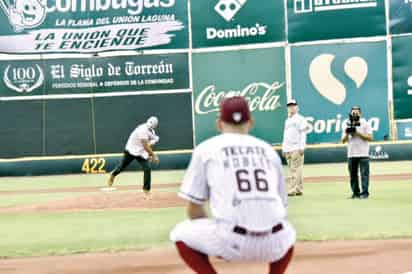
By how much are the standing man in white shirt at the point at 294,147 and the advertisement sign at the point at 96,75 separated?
13618 millimetres

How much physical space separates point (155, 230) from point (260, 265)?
3.70 meters

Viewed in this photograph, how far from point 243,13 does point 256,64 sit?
1881 mm

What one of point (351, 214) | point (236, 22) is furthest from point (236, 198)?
point (236, 22)

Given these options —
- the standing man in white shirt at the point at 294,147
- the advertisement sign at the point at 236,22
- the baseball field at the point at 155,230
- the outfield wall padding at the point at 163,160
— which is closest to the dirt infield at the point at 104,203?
the baseball field at the point at 155,230

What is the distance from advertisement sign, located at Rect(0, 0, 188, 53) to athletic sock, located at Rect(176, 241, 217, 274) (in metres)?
26.5

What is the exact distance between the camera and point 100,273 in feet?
29.6

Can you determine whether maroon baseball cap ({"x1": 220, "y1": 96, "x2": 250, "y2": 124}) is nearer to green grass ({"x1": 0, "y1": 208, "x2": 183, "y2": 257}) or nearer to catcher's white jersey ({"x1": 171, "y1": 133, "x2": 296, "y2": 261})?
catcher's white jersey ({"x1": 171, "y1": 133, "x2": 296, "y2": 261})

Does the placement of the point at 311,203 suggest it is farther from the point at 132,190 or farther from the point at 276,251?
the point at 276,251

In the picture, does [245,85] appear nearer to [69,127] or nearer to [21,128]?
[69,127]

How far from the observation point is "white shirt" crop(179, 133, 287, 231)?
15.2ft

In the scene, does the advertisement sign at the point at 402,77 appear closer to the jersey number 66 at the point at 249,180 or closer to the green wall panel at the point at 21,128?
the green wall panel at the point at 21,128

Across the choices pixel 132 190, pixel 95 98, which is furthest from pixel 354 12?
pixel 132 190

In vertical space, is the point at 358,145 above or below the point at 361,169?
above

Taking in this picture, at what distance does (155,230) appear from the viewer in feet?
41.5
